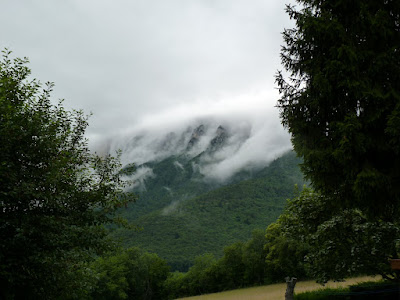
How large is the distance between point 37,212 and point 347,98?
9.11m

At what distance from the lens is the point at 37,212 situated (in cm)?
798

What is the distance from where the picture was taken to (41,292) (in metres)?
8.52

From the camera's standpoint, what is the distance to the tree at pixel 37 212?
7.32 metres

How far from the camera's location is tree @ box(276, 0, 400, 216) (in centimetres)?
829

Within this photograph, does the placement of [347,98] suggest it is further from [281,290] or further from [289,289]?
[281,290]

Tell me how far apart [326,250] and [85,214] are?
10.3m

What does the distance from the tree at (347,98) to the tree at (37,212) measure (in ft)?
22.1

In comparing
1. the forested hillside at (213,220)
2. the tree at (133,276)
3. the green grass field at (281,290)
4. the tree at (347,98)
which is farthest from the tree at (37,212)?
the forested hillside at (213,220)

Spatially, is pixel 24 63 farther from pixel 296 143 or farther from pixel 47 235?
pixel 296 143

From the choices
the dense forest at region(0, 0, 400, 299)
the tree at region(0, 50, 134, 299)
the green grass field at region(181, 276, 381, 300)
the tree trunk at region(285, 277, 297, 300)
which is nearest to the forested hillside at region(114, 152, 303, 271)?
the green grass field at region(181, 276, 381, 300)

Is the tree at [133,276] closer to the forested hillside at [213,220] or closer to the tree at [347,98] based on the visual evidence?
the forested hillside at [213,220]

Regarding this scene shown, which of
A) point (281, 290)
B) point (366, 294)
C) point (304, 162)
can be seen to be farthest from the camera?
point (281, 290)

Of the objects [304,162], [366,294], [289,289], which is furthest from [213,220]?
[304,162]

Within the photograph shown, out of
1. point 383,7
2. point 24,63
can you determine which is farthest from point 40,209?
point 383,7
